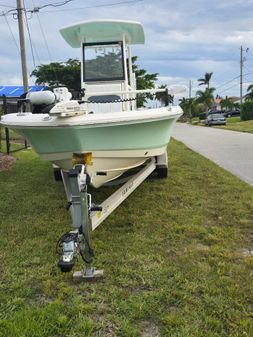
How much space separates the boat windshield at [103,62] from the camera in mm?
7270

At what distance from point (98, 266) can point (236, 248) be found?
4.62ft

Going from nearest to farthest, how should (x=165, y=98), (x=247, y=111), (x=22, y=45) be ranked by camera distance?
(x=165, y=98)
(x=22, y=45)
(x=247, y=111)

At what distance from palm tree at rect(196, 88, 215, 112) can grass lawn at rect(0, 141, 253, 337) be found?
220 feet

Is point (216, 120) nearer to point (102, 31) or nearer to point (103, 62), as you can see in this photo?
point (103, 62)

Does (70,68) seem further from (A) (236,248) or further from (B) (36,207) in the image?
(A) (236,248)

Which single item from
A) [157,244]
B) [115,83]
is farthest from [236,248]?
[115,83]

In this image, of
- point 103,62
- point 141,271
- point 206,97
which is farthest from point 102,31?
point 206,97

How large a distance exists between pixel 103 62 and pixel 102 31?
0.51 m

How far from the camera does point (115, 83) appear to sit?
7.21 metres

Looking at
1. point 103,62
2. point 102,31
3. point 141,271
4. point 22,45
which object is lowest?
point 141,271

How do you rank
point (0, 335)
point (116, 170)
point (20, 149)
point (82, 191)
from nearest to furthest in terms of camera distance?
1. point (0, 335)
2. point (82, 191)
3. point (116, 170)
4. point (20, 149)

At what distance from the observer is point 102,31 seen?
23.5 ft

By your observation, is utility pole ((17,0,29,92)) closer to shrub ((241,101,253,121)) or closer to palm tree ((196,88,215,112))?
shrub ((241,101,253,121))

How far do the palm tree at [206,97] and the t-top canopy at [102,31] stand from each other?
2597 inches
